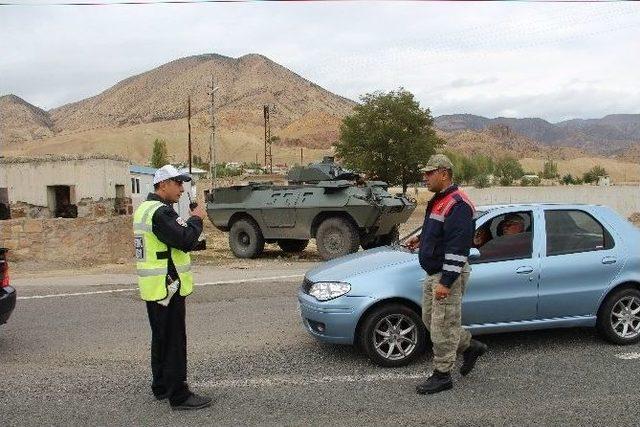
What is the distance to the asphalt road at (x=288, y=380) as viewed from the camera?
470 cm

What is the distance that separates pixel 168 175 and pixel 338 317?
1.91 metres

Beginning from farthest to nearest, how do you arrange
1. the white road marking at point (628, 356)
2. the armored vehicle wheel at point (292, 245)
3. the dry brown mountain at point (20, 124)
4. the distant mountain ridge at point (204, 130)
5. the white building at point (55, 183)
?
the dry brown mountain at point (20, 124) → the distant mountain ridge at point (204, 130) → the white building at point (55, 183) → the armored vehicle wheel at point (292, 245) → the white road marking at point (628, 356)

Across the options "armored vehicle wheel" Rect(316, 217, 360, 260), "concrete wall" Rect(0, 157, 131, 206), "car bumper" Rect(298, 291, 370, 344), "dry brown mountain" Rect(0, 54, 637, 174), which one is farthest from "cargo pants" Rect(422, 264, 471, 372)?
"dry brown mountain" Rect(0, 54, 637, 174)

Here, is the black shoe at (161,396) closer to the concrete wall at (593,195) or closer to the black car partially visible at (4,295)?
the black car partially visible at (4,295)

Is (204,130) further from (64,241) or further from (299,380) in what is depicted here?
(299,380)

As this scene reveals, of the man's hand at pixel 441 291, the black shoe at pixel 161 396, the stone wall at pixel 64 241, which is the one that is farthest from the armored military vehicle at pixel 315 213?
the black shoe at pixel 161 396

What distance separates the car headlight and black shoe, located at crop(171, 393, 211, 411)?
1399 mm

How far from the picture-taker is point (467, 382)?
534 centimetres

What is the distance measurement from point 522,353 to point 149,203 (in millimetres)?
3477

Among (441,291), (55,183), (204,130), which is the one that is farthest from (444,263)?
(204,130)

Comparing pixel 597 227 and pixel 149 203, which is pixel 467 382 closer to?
pixel 597 227

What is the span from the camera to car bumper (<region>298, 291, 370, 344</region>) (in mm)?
5691

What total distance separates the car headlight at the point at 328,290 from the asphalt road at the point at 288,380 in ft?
1.93

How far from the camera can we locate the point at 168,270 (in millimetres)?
4734
